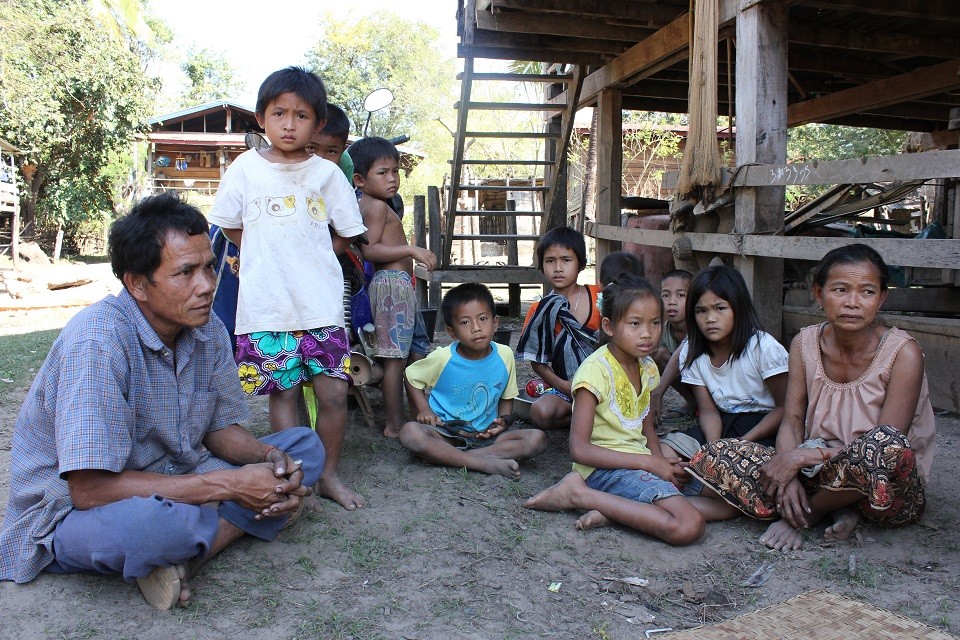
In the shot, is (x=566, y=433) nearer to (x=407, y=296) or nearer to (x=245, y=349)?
(x=407, y=296)

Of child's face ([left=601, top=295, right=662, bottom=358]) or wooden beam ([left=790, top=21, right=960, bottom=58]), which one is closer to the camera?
child's face ([left=601, top=295, right=662, bottom=358])

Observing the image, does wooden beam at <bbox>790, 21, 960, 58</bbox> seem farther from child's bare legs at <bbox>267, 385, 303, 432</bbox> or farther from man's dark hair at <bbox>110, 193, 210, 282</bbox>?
man's dark hair at <bbox>110, 193, 210, 282</bbox>

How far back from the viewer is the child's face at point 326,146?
3.68m

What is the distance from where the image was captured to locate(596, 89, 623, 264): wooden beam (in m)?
6.87

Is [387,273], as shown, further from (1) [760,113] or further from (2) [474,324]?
(1) [760,113]

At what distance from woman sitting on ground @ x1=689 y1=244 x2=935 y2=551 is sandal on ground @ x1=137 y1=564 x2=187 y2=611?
1.85 m

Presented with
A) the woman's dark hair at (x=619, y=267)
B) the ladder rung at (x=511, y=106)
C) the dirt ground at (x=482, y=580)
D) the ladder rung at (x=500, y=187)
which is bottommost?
the dirt ground at (x=482, y=580)

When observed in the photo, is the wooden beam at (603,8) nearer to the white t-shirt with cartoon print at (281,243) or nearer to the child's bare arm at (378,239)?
the child's bare arm at (378,239)

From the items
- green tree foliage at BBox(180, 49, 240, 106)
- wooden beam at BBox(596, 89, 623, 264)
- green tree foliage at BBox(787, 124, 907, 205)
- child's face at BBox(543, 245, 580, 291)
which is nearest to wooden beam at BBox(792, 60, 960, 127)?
wooden beam at BBox(596, 89, 623, 264)

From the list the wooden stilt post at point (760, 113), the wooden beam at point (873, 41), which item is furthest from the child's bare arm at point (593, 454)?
the wooden beam at point (873, 41)

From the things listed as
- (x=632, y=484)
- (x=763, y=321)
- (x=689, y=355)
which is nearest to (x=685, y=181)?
(x=763, y=321)

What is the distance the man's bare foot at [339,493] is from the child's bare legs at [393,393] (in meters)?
0.84

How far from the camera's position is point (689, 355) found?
3.46m

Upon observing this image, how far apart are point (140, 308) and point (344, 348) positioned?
99cm
